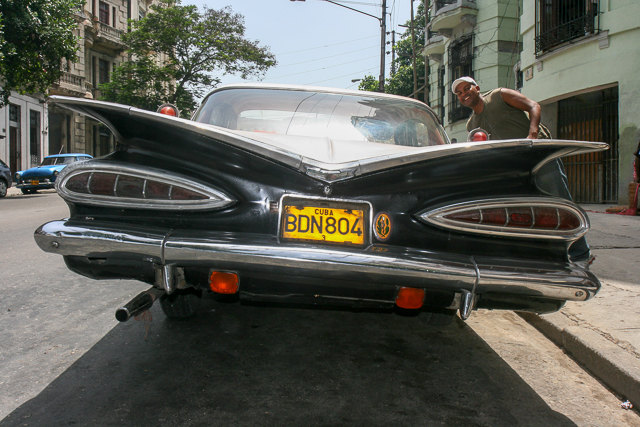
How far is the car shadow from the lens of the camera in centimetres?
208

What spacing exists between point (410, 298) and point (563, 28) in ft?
44.5

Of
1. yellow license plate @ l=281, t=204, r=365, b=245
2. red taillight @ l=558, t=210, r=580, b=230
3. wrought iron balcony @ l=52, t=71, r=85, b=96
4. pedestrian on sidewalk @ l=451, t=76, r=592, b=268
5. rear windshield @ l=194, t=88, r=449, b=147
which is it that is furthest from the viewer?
wrought iron balcony @ l=52, t=71, r=85, b=96

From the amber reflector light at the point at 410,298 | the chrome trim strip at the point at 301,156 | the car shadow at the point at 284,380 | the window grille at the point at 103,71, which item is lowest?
the car shadow at the point at 284,380

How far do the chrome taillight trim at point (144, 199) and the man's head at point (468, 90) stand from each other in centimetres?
318

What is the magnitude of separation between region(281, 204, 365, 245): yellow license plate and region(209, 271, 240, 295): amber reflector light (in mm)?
286

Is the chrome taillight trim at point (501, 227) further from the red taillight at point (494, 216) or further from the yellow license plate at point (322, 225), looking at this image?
the yellow license plate at point (322, 225)

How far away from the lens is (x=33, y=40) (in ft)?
50.1

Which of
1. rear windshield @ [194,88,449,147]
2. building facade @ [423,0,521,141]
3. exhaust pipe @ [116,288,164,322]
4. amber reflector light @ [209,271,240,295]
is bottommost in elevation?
exhaust pipe @ [116,288,164,322]

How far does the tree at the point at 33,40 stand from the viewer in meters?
14.5

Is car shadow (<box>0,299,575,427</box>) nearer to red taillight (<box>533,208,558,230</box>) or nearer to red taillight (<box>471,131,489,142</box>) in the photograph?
red taillight (<box>533,208,558,230</box>)

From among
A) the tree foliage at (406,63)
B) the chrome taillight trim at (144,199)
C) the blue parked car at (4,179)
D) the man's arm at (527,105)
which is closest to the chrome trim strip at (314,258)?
the chrome taillight trim at (144,199)

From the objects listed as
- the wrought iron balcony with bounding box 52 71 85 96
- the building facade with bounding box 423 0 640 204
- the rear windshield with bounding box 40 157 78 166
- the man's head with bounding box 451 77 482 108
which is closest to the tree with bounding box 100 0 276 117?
the wrought iron balcony with bounding box 52 71 85 96

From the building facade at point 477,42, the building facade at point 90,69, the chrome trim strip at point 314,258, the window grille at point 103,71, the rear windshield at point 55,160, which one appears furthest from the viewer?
the window grille at point 103,71

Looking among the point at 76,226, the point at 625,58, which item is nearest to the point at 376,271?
the point at 76,226
